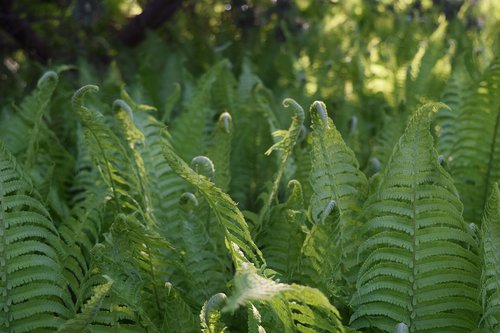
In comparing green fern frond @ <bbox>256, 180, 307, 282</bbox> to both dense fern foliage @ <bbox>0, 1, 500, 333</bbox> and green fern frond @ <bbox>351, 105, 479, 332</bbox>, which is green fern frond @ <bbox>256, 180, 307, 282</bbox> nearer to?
dense fern foliage @ <bbox>0, 1, 500, 333</bbox>

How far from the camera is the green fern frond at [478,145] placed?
1.70 metres

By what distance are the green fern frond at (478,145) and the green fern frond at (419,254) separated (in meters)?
0.47

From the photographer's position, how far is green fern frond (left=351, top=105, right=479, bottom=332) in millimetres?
1230

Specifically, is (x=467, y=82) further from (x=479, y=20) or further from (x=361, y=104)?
(x=479, y=20)

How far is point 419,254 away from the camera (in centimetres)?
124

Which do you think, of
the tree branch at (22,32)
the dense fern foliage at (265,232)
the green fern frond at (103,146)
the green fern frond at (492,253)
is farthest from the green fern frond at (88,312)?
the tree branch at (22,32)

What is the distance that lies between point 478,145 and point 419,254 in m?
0.61

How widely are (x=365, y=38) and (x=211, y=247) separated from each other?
2.32 m

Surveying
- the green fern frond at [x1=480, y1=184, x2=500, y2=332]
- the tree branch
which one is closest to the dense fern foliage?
the green fern frond at [x1=480, y1=184, x2=500, y2=332]

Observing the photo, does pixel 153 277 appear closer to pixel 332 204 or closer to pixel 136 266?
pixel 136 266

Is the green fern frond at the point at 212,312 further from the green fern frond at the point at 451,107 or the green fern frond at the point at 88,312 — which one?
the green fern frond at the point at 451,107

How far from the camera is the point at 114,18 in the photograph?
3.47m

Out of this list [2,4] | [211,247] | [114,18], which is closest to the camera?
[211,247]

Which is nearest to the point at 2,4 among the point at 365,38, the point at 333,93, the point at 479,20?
the point at 333,93
